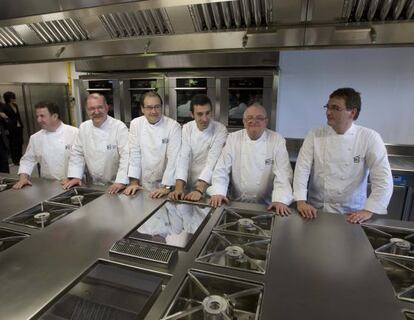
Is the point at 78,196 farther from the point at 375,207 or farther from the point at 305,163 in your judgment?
the point at 375,207

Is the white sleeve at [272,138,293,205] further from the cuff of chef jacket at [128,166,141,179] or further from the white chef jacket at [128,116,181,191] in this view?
the cuff of chef jacket at [128,166,141,179]

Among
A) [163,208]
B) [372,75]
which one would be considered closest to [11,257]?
[163,208]

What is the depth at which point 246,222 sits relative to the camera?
1.32 metres

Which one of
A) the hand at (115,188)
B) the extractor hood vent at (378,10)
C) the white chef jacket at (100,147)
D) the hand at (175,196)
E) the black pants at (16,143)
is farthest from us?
the black pants at (16,143)

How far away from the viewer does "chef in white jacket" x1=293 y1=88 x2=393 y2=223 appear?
1.60 metres

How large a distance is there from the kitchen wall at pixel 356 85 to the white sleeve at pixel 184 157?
4.98 ft

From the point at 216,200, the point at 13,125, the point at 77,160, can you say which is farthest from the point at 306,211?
the point at 13,125

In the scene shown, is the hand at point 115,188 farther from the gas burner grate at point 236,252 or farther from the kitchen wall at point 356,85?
the kitchen wall at point 356,85

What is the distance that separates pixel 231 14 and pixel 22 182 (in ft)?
5.62

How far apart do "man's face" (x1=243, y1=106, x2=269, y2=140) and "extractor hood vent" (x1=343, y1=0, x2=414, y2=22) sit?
2.25 ft

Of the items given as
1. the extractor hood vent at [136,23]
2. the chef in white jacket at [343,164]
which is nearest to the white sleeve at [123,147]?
the extractor hood vent at [136,23]

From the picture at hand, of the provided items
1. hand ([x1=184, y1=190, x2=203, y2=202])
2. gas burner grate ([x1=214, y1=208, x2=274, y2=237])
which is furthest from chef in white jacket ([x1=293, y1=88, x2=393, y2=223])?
hand ([x1=184, y1=190, x2=203, y2=202])

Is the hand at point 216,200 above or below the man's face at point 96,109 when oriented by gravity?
below

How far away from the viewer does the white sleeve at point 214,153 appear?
1.95 m
